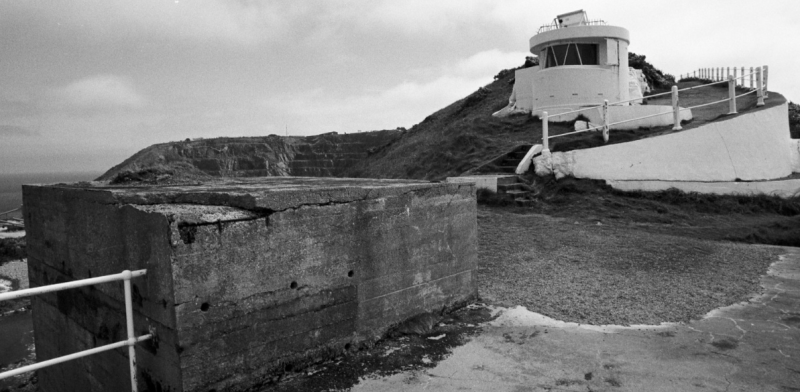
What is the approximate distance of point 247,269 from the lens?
12.2 feet

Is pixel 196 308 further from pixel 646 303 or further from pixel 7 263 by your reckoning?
pixel 7 263

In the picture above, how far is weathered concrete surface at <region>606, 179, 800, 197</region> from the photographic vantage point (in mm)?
13195

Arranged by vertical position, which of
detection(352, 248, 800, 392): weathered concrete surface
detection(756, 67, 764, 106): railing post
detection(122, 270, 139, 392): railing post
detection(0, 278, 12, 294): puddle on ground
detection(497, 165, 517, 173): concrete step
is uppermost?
detection(756, 67, 764, 106): railing post

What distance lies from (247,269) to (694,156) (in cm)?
1388

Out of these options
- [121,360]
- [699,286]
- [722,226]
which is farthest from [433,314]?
[722,226]

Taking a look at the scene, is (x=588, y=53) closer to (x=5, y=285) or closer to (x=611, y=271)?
(x=611, y=271)

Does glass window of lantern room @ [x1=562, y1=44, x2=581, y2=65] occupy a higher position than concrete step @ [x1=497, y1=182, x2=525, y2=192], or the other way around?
glass window of lantern room @ [x1=562, y1=44, x2=581, y2=65]

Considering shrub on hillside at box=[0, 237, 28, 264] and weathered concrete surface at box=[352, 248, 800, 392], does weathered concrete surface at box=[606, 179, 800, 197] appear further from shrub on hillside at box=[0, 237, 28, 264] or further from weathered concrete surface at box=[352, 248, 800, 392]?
shrub on hillside at box=[0, 237, 28, 264]

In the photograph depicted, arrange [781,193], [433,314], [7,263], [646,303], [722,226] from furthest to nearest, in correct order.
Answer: [7,263] < [781,193] < [722,226] < [646,303] < [433,314]

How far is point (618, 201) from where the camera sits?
40.1 ft

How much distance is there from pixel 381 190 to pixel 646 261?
15.6 feet

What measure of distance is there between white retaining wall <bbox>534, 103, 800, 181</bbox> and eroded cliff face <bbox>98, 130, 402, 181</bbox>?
1409 inches

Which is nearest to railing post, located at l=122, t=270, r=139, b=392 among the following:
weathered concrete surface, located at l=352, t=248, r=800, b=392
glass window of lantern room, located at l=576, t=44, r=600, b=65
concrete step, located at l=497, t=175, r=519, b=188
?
weathered concrete surface, located at l=352, t=248, r=800, b=392

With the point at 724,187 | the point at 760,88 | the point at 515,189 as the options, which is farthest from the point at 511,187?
the point at 760,88
